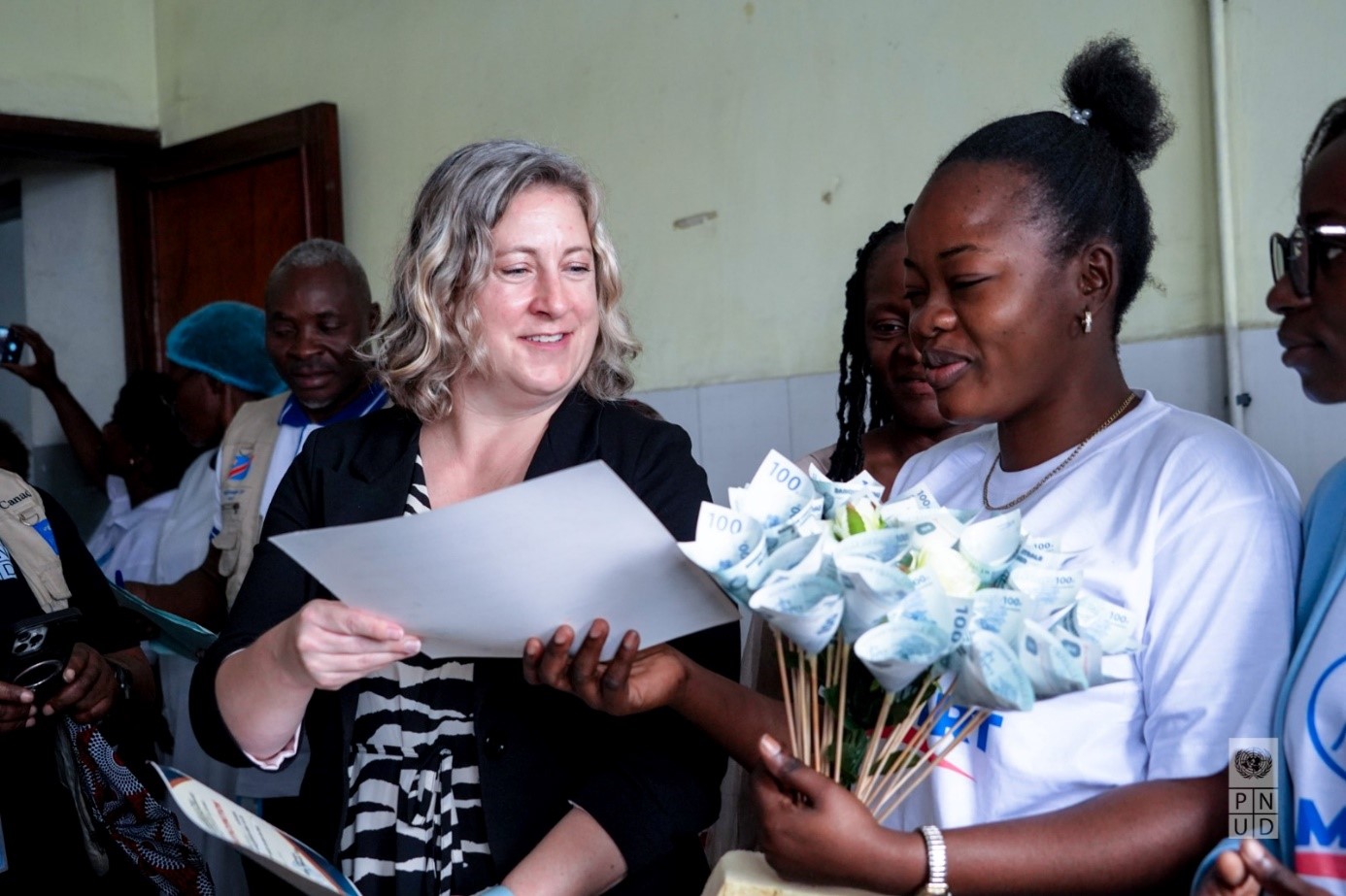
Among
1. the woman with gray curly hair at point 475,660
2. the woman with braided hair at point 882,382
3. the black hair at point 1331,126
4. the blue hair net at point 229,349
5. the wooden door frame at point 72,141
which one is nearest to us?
the black hair at point 1331,126

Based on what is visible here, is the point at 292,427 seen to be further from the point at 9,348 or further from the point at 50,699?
the point at 9,348

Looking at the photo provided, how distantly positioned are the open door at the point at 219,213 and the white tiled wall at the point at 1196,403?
205 centimetres

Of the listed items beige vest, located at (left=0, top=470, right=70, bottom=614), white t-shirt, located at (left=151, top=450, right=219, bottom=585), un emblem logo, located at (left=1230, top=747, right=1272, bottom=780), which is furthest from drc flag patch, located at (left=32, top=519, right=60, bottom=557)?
un emblem logo, located at (left=1230, top=747, right=1272, bottom=780)

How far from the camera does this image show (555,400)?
1824 mm

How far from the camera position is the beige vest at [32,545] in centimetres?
272

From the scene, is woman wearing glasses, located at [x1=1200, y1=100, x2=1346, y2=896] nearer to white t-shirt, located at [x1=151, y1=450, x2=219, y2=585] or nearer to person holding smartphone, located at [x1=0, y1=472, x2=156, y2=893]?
person holding smartphone, located at [x1=0, y1=472, x2=156, y2=893]

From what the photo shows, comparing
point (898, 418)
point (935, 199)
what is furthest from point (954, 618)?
point (898, 418)

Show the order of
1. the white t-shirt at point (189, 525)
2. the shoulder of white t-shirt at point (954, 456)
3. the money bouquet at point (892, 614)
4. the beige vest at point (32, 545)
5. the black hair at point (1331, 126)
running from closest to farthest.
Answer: the money bouquet at point (892, 614) → the black hair at point (1331, 126) → the shoulder of white t-shirt at point (954, 456) → the beige vest at point (32, 545) → the white t-shirt at point (189, 525)

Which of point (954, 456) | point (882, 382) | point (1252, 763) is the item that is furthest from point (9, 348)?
point (1252, 763)

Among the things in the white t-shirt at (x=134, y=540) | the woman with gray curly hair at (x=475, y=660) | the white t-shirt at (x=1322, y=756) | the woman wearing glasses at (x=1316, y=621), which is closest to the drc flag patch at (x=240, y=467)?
the white t-shirt at (x=134, y=540)

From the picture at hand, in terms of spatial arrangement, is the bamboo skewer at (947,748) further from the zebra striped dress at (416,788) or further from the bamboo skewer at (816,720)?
the zebra striped dress at (416,788)

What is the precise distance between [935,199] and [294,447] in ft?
A: 7.66

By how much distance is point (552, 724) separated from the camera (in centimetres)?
165

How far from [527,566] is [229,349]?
10.4 ft
